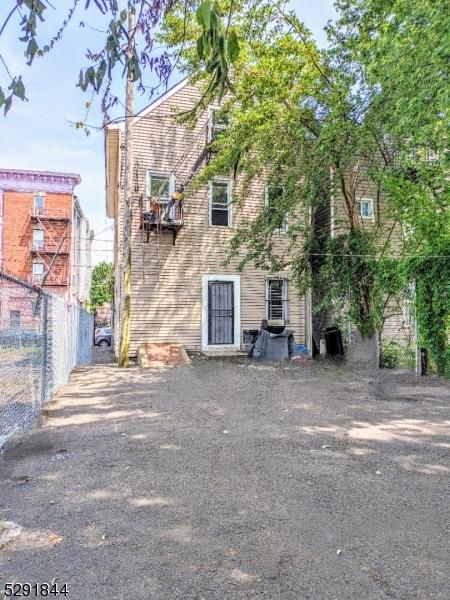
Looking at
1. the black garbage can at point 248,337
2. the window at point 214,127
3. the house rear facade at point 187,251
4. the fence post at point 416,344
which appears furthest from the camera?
the black garbage can at point 248,337

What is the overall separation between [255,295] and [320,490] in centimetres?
1119

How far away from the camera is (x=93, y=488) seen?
3.46m

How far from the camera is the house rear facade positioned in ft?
43.8

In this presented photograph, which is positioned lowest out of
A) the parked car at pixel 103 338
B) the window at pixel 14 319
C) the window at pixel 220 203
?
the parked car at pixel 103 338

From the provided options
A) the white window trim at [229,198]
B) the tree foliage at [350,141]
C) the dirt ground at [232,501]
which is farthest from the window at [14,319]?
the white window trim at [229,198]

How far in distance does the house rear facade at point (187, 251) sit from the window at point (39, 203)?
50.2 feet

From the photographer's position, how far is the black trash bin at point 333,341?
14.3 m

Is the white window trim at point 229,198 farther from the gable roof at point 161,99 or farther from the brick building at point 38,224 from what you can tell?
the brick building at point 38,224

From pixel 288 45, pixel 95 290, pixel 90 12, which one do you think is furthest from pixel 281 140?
pixel 95 290

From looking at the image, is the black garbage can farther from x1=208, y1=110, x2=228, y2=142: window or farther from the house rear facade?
x1=208, y1=110, x2=228, y2=142: window

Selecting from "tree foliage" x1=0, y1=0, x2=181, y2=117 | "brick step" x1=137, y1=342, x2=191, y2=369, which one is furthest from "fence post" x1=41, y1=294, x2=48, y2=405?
"brick step" x1=137, y1=342, x2=191, y2=369

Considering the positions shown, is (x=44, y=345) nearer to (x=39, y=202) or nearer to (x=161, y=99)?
(x=161, y=99)

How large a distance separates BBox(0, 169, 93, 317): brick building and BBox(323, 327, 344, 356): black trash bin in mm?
18996

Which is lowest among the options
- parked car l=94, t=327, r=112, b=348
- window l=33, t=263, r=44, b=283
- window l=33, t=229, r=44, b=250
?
parked car l=94, t=327, r=112, b=348
